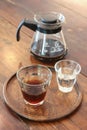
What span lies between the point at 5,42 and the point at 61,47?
23cm

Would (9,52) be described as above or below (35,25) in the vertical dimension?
below

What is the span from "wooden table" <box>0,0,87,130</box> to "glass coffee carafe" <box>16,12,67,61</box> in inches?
1.3

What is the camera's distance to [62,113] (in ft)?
2.47

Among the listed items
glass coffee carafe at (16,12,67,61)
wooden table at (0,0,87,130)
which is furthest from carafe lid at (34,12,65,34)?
wooden table at (0,0,87,130)

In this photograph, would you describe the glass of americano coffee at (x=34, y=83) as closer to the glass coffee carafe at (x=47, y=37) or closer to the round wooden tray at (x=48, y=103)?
the round wooden tray at (x=48, y=103)

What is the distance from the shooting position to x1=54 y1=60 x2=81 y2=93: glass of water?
0.84 m

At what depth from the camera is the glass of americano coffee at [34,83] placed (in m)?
0.77

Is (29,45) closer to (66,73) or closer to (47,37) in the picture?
(47,37)

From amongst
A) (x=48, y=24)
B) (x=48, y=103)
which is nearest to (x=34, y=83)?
(x=48, y=103)

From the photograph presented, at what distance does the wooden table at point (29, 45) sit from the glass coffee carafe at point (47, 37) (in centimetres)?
3

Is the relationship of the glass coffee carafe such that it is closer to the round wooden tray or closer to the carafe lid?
the carafe lid

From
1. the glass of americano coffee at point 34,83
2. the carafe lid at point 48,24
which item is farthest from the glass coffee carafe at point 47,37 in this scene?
the glass of americano coffee at point 34,83

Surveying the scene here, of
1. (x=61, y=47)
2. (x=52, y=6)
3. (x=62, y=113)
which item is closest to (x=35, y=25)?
(x=61, y=47)

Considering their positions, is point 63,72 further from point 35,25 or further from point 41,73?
point 35,25
